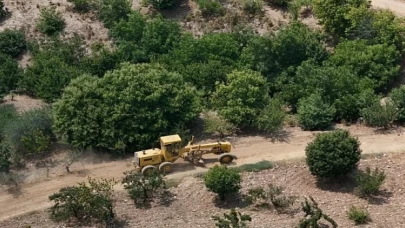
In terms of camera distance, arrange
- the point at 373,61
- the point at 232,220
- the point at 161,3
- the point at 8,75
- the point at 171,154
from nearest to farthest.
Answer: the point at 232,220 → the point at 171,154 → the point at 373,61 → the point at 8,75 → the point at 161,3

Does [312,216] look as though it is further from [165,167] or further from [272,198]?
[165,167]

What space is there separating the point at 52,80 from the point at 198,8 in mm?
15773

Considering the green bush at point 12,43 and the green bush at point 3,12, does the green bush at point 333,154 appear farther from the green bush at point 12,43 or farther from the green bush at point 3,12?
the green bush at point 3,12

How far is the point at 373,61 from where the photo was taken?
48.4 metres

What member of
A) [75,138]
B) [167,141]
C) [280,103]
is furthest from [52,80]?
[280,103]

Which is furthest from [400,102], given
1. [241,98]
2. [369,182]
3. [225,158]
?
[225,158]

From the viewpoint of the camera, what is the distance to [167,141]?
39375 mm

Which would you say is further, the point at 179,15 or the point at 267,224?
the point at 179,15

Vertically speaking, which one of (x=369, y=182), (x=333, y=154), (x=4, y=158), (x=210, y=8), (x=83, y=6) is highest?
(x=83, y=6)

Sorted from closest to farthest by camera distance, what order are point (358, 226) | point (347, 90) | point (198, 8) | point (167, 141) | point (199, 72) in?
point (358, 226), point (167, 141), point (347, 90), point (199, 72), point (198, 8)

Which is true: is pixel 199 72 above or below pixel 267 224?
above

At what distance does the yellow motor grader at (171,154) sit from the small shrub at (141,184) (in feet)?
5.81

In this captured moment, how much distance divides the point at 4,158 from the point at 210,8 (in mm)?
24084

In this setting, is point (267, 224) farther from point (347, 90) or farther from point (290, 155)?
point (347, 90)
